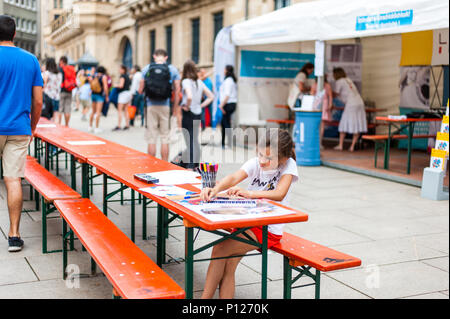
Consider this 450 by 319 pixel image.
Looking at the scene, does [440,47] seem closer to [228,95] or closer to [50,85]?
[228,95]

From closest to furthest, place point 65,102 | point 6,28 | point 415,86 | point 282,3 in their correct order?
point 6,28, point 415,86, point 65,102, point 282,3

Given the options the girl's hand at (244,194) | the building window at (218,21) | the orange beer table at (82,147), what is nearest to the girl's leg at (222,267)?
the girl's hand at (244,194)

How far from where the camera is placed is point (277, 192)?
3430 millimetres

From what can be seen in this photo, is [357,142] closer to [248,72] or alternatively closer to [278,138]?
[248,72]

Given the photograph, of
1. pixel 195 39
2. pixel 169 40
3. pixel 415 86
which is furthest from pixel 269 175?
pixel 169 40

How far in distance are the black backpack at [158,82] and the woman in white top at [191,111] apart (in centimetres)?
68

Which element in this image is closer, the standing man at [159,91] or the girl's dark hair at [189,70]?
the standing man at [159,91]

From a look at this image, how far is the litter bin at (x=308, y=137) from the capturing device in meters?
10.1

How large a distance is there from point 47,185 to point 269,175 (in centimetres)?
255

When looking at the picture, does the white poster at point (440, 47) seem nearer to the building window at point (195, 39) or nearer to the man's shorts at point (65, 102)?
the man's shorts at point (65, 102)

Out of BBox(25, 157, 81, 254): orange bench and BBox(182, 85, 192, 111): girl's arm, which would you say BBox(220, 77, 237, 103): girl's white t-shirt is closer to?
BBox(182, 85, 192, 111): girl's arm

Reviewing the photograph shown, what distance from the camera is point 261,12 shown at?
744 inches

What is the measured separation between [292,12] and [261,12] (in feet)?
29.6

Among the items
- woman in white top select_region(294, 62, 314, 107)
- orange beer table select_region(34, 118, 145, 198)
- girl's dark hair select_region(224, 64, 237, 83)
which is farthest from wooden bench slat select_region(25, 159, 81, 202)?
woman in white top select_region(294, 62, 314, 107)
